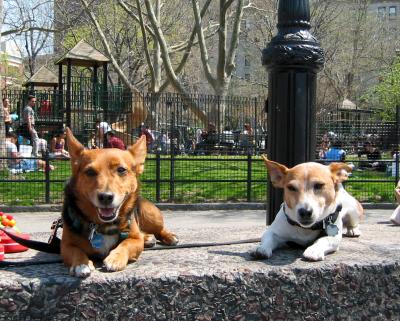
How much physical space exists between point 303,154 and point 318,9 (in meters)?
40.9

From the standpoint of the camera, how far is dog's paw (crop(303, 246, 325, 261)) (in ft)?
12.6

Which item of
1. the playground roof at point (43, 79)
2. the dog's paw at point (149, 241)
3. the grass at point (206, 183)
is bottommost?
the grass at point (206, 183)

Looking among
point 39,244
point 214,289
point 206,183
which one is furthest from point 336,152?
point 214,289

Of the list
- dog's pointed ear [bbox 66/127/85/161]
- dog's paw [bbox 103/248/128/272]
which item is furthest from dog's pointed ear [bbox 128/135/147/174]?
dog's paw [bbox 103/248/128/272]

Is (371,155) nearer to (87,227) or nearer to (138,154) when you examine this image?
(138,154)

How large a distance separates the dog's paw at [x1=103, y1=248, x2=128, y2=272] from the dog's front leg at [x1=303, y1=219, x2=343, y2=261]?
1203 millimetres

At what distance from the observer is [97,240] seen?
12.1 ft

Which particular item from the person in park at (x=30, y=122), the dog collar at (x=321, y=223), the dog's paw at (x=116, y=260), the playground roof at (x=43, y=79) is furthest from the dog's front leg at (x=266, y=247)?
the playground roof at (x=43, y=79)

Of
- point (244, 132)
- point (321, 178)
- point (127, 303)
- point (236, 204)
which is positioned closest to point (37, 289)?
point (127, 303)

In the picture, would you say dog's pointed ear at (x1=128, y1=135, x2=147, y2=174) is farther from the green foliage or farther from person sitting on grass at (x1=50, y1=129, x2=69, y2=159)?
the green foliage

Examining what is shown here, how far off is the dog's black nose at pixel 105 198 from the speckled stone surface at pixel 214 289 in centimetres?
44

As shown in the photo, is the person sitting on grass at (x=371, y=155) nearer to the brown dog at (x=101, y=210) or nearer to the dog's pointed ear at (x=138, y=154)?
the dog's pointed ear at (x=138, y=154)

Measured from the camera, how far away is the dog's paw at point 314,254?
385 cm

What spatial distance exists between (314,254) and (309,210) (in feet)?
1.03
